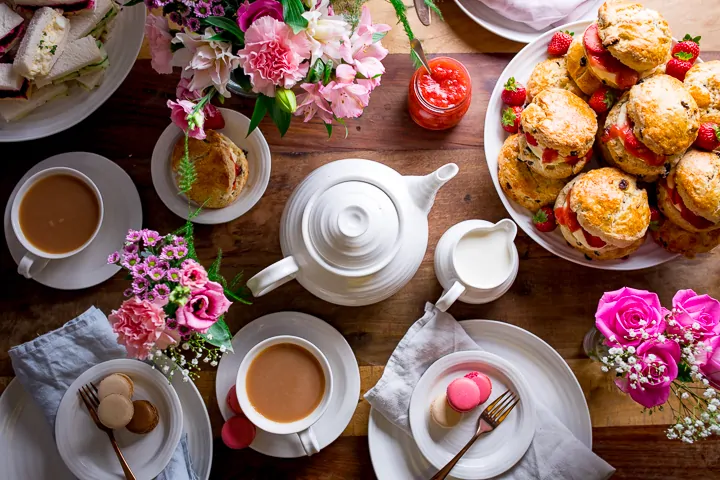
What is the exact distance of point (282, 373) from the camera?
4.67 feet

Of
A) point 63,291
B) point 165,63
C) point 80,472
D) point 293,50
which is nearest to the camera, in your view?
point 293,50

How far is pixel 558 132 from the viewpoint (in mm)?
1359

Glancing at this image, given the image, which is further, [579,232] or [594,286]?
[594,286]

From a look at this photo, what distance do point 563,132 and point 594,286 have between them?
18.8 inches

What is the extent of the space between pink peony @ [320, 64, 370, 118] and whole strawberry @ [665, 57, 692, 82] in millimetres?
860

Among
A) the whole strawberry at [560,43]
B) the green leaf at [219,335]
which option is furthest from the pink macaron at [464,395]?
the whole strawberry at [560,43]

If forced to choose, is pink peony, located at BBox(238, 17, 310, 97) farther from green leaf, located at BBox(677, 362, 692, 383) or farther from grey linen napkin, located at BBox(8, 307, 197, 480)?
green leaf, located at BBox(677, 362, 692, 383)

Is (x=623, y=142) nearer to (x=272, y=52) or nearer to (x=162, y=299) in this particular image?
(x=272, y=52)

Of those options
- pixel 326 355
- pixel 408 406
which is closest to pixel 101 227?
pixel 326 355

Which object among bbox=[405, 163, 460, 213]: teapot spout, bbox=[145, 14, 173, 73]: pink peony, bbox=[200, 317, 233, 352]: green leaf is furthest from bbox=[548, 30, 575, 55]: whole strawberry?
bbox=[200, 317, 233, 352]: green leaf

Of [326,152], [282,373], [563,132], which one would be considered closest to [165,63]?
[326,152]

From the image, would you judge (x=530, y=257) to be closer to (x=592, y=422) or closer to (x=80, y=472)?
(x=592, y=422)

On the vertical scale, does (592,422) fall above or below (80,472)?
below

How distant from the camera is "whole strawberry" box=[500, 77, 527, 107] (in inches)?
59.0
